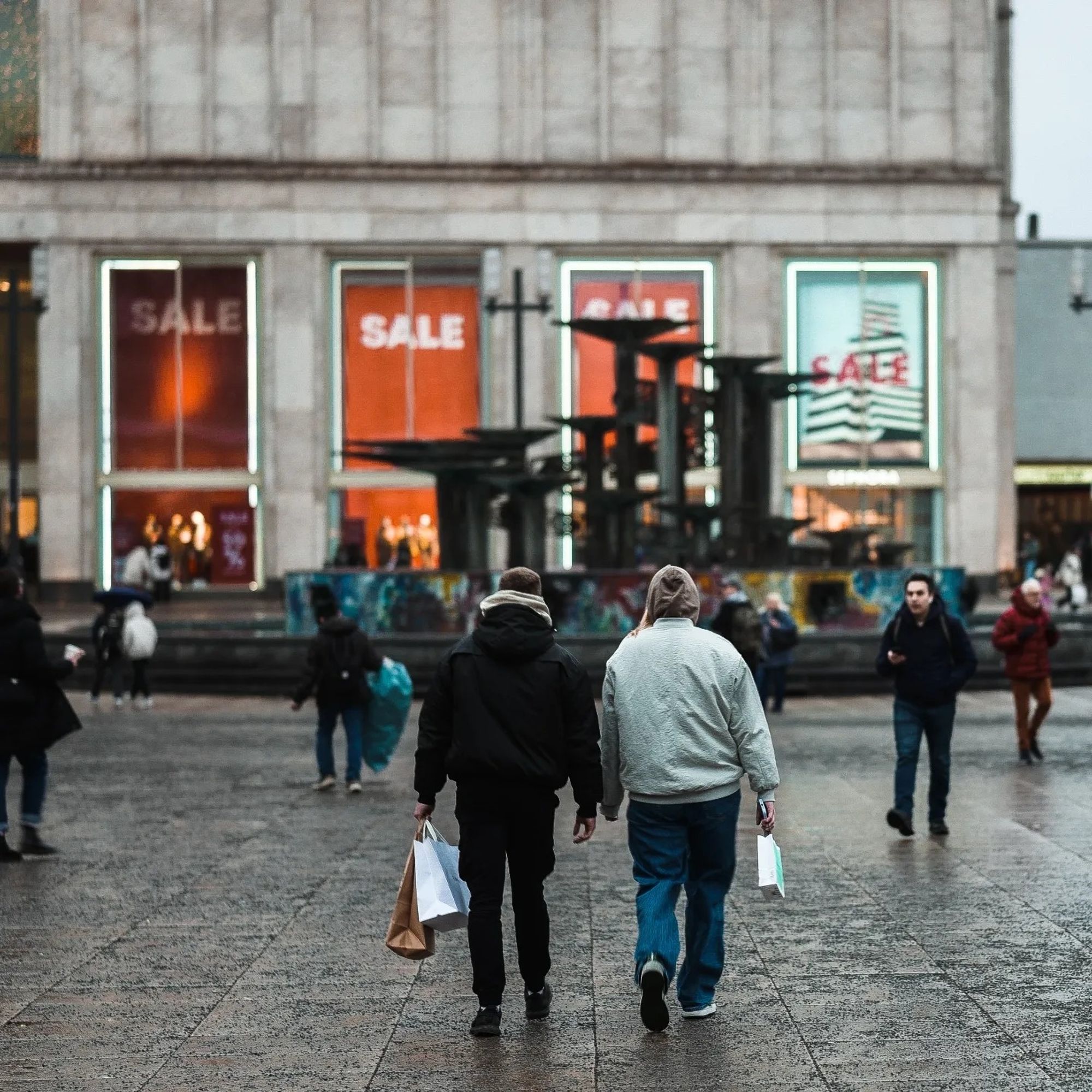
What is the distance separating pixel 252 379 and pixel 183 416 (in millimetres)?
1838

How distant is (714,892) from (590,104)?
147 feet

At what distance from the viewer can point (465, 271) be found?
5166 cm

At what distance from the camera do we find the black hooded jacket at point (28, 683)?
12.3 meters

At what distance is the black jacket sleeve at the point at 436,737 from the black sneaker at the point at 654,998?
0.97 meters

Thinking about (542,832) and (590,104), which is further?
(590,104)

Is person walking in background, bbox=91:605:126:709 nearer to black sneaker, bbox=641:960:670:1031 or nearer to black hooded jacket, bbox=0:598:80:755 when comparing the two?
black hooded jacket, bbox=0:598:80:755

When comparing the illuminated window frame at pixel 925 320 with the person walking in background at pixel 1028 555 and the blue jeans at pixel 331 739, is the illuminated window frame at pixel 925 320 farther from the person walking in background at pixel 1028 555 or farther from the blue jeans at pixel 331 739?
the blue jeans at pixel 331 739

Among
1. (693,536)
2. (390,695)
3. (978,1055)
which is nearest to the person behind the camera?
(978,1055)

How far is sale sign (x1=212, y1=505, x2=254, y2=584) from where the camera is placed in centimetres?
5084

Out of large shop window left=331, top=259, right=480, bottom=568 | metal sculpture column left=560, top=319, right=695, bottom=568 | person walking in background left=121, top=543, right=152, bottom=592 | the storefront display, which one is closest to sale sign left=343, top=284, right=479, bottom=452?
large shop window left=331, top=259, right=480, bottom=568

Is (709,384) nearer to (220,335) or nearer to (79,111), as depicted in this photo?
(220,335)

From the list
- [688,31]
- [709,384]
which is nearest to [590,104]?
[688,31]

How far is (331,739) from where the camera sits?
1644 cm

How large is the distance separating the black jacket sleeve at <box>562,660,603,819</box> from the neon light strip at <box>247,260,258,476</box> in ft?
144
